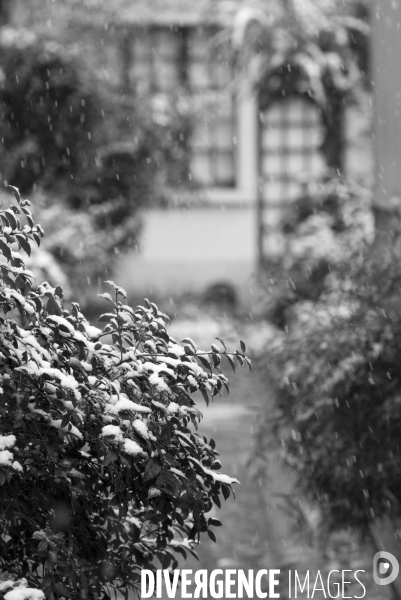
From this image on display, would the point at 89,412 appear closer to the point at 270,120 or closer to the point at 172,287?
the point at 172,287

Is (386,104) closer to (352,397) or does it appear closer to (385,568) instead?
(352,397)

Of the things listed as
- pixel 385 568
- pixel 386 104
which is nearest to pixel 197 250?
pixel 386 104

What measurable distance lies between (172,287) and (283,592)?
1104 cm

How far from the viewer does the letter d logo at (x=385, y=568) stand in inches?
195

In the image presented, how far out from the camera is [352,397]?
5141 mm

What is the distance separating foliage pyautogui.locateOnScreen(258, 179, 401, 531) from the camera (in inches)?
198

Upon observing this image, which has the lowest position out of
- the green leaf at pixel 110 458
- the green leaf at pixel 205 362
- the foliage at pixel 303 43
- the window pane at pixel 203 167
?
the green leaf at pixel 110 458

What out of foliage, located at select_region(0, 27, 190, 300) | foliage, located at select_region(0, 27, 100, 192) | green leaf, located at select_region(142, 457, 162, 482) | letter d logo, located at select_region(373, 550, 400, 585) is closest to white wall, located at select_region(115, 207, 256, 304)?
foliage, located at select_region(0, 27, 190, 300)

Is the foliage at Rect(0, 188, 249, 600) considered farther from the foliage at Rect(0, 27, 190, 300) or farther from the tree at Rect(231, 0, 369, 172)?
the tree at Rect(231, 0, 369, 172)

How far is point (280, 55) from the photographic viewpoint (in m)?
13.4

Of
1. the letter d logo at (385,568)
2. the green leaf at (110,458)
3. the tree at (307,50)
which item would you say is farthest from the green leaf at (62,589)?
Answer: the tree at (307,50)

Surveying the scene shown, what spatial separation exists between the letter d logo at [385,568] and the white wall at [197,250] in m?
10.8

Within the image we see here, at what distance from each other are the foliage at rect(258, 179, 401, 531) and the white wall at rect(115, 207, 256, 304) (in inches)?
414

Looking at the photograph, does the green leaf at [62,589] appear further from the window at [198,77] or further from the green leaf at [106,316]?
the window at [198,77]
